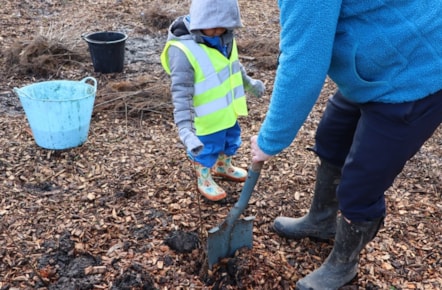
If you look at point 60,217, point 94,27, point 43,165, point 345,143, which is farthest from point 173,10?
point 345,143

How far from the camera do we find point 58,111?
11.0 feet

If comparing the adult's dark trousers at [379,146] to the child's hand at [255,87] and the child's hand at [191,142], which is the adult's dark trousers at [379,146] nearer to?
the child's hand at [191,142]

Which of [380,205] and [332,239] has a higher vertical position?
[380,205]

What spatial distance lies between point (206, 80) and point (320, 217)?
956mm

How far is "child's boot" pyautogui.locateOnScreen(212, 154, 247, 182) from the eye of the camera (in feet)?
10.7

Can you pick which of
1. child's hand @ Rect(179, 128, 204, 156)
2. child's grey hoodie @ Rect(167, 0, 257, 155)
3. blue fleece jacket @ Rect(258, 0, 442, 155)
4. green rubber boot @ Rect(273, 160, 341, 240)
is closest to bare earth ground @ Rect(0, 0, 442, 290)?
green rubber boot @ Rect(273, 160, 341, 240)

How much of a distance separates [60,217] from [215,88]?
115cm

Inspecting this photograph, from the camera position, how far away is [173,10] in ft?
21.6

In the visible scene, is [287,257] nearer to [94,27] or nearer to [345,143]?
[345,143]

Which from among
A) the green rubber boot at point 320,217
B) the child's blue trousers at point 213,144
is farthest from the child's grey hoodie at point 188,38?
the green rubber boot at point 320,217

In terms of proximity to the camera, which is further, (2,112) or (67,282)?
(2,112)

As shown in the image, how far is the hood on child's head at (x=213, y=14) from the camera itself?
2.56 meters

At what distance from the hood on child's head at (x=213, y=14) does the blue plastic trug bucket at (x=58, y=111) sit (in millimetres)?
1118

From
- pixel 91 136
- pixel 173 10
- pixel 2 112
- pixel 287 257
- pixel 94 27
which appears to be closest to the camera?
pixel 287 257
